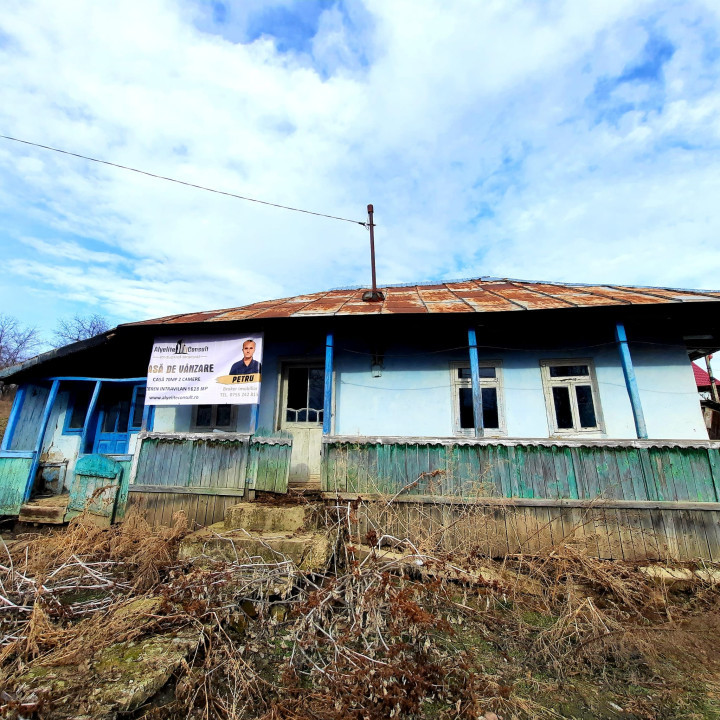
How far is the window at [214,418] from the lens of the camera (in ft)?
25.0

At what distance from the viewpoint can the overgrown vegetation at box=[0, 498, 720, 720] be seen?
2582 mm

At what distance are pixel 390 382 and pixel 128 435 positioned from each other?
628 cm

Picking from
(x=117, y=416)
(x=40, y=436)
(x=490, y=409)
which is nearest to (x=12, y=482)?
(x=40, y=436)

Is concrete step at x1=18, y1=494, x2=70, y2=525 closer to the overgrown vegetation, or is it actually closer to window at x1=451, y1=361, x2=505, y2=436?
the overgrown vegetation

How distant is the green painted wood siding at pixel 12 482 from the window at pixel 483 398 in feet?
26.7

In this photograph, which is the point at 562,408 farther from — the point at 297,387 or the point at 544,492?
the point at 297,387

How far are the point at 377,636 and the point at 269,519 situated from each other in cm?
197

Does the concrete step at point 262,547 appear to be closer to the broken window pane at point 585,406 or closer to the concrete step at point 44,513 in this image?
the concrete step at point 44,513

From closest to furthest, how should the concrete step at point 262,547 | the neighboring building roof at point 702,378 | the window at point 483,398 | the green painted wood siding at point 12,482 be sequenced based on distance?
the concrete step at point 262,547, the green painted wood siding at point 12,482, the window at point 483,398, the neighboring building roof at point 702,378

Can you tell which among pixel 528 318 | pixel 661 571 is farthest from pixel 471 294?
pixel 661 571

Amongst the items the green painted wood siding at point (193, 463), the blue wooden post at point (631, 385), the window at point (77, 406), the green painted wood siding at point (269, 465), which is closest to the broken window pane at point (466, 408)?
the blue wooden post at point (631, 385)


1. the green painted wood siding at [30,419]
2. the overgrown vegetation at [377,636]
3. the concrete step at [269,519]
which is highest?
the green painted wood siding at [30,419]

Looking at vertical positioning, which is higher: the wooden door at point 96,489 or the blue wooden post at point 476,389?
the blue wooden post at point 476,389

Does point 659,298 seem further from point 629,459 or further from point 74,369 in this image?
point 74,369
